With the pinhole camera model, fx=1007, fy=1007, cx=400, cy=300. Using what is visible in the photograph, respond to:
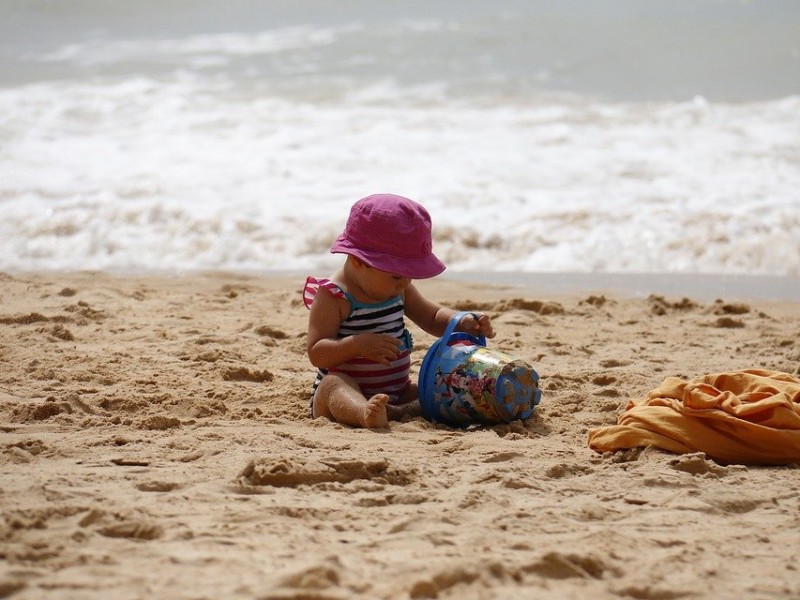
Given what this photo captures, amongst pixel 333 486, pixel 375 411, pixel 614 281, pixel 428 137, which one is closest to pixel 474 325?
pixel 375 411

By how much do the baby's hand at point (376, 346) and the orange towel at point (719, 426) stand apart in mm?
771

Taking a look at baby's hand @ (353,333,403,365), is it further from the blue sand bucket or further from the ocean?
the ocean

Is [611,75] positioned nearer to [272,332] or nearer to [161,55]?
[161,55]

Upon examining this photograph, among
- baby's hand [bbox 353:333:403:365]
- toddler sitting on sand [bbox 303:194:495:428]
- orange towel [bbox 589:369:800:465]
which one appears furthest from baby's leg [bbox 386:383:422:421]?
orange towel [bbox 589:369:800:465]

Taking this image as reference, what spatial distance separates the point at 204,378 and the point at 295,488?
1441mm

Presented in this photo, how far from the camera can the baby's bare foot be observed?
11.2 ft

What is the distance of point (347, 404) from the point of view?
3.53m

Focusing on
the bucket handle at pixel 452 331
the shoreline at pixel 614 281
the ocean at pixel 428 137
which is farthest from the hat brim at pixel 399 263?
the ocean at pixel 428 137

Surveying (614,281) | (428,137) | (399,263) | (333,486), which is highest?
(428,137)

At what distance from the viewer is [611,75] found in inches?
534

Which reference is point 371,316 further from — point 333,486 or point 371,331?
point 333,486

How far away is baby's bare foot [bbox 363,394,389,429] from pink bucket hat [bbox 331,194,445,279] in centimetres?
44

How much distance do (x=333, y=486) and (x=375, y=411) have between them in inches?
26.4

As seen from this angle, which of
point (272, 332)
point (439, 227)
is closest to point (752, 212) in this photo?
point (439, 227)
